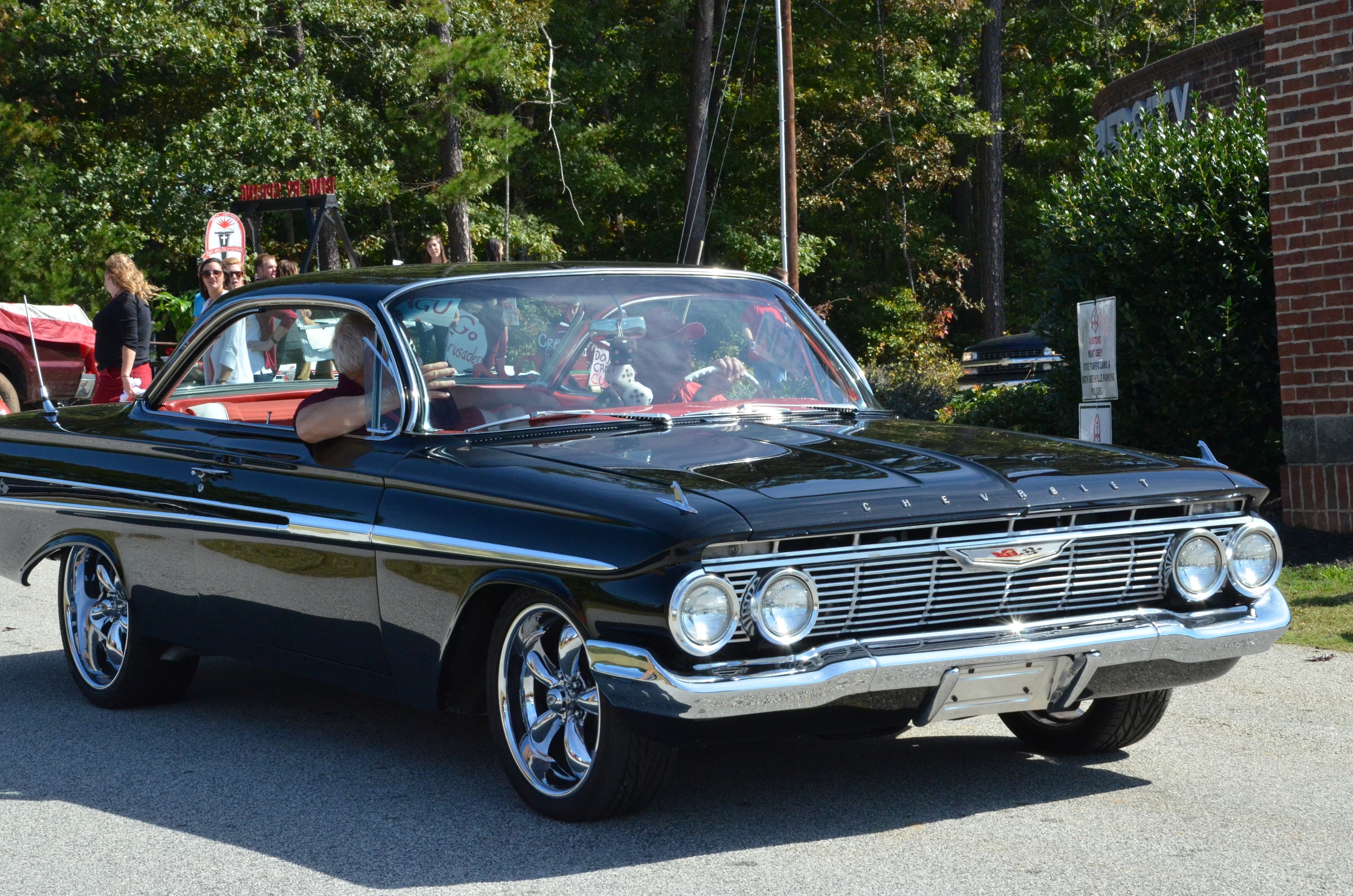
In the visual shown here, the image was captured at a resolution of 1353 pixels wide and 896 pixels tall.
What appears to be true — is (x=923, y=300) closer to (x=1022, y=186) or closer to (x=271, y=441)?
(x=1022, y=186)

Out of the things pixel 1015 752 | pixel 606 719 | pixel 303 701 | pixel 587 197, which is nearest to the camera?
pixel 606 719

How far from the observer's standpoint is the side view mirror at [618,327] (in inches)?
→ 225

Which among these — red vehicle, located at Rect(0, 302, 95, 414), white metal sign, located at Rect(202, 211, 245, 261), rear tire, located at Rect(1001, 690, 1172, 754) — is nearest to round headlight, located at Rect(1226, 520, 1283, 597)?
rear tire, located at Rect(1001, 690, 1172, 754)

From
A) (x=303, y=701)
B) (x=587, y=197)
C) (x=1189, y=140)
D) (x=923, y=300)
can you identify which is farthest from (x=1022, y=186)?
(x=303, y=701)

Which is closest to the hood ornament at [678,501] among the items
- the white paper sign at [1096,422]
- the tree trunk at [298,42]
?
the white paper sign at [1096,422]

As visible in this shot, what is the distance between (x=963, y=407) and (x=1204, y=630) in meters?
11.2

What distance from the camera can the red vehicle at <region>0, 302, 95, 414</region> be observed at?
19562 mm

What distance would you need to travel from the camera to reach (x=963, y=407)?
52.3ft

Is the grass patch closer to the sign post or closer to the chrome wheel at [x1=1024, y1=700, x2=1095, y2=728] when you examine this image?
the sign post

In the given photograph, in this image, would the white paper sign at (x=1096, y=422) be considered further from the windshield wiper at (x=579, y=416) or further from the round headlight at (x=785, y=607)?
the round headlight at (x=785, y=607)

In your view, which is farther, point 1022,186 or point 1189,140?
point 1022,186

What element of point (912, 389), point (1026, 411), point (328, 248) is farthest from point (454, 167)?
point (1026, 411)

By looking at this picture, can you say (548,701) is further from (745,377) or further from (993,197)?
(993,197)

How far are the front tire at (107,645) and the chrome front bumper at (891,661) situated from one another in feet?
9.36
